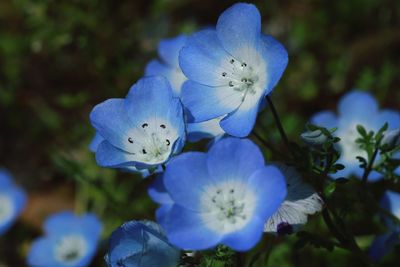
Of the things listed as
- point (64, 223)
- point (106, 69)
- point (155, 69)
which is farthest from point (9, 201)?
point (155, 69)

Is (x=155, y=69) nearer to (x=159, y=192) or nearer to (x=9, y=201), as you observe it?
(x=159, y=192)

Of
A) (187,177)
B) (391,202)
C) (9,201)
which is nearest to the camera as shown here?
(187,177)

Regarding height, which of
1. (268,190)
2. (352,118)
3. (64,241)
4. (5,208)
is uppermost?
(268,190)

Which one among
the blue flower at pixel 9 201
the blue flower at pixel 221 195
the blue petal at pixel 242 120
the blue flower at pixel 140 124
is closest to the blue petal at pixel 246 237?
the blue flower at pixel 221 195

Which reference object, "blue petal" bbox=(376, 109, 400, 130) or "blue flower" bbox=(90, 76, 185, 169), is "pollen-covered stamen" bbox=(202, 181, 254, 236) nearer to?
"blue flower" bbox=(90, 76, 185, 169)

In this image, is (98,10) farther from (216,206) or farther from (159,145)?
(216,206)

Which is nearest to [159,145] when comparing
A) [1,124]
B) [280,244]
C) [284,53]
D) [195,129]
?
[195,129]

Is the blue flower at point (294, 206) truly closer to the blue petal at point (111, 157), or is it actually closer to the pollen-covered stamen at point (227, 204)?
the pollen-covered stamen at point (227, 204)
